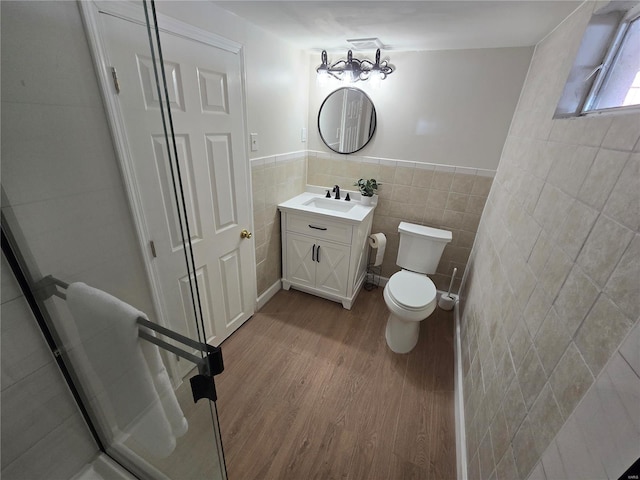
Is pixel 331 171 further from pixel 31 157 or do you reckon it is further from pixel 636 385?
pixel 636 385

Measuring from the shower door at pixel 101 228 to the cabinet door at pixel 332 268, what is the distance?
1.26 metres

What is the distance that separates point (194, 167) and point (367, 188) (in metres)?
1.40

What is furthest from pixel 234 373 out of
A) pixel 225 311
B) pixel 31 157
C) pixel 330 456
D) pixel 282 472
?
pixel 31 157

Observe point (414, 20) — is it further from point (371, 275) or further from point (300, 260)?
point (371, 275)

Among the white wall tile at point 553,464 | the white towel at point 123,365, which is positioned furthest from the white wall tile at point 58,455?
the white wall tile at point 553,464

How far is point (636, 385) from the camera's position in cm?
49

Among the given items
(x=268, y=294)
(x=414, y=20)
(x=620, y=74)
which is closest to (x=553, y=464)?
(x=620, y=74)

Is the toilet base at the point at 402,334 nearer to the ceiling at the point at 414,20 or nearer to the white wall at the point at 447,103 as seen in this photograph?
the white wall at the point at 447,103

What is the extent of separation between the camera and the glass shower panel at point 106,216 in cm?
71

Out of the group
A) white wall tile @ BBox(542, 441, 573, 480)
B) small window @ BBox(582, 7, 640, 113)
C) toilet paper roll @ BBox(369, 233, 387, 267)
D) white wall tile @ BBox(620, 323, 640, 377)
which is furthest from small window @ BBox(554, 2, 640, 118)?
toilet paper roll @ BBox(369, 233, 387, 267)

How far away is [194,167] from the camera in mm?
1386

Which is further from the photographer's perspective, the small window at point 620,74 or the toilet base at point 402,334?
the toilet base at point 402,334

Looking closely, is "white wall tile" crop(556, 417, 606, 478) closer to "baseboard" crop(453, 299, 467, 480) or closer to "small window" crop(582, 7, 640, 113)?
"baseboard" crop(453, 299, 467, 480)

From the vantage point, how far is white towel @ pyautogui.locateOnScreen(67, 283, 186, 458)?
80 cm
